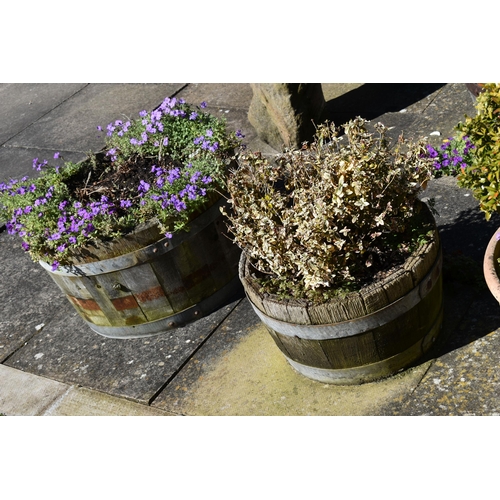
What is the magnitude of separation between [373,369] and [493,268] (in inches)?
35.6

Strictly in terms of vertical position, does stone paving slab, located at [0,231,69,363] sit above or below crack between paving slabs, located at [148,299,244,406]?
above

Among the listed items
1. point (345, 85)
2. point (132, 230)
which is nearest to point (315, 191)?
point (132, 230)

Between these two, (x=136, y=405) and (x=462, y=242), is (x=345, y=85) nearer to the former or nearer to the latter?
(x=462, y=242)

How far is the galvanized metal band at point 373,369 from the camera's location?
431 centimetres

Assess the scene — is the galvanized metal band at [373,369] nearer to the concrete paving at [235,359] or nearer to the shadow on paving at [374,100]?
the concrete paving at [235,359]

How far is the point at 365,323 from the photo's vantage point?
3998 mm

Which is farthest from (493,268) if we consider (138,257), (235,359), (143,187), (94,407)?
(94,407)

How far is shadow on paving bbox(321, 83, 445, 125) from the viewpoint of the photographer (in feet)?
23.8

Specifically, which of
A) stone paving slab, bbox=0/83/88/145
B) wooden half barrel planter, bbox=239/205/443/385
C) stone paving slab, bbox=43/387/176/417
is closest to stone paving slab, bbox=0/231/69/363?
stone paving slab, bbox=43/387/176/417

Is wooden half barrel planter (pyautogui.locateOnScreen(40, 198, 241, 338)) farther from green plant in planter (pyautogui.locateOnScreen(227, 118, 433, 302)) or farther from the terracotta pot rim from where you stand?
the terracotta pot rim

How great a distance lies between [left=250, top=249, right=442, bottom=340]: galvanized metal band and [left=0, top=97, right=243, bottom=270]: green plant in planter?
1.15 m

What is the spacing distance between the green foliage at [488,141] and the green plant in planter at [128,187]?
1634 millimetres

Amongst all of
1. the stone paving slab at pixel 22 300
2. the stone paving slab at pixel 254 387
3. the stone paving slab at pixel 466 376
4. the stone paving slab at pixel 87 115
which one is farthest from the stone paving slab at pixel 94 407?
the stone paving slab at pixel 87 115

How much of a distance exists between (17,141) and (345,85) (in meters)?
3.94
